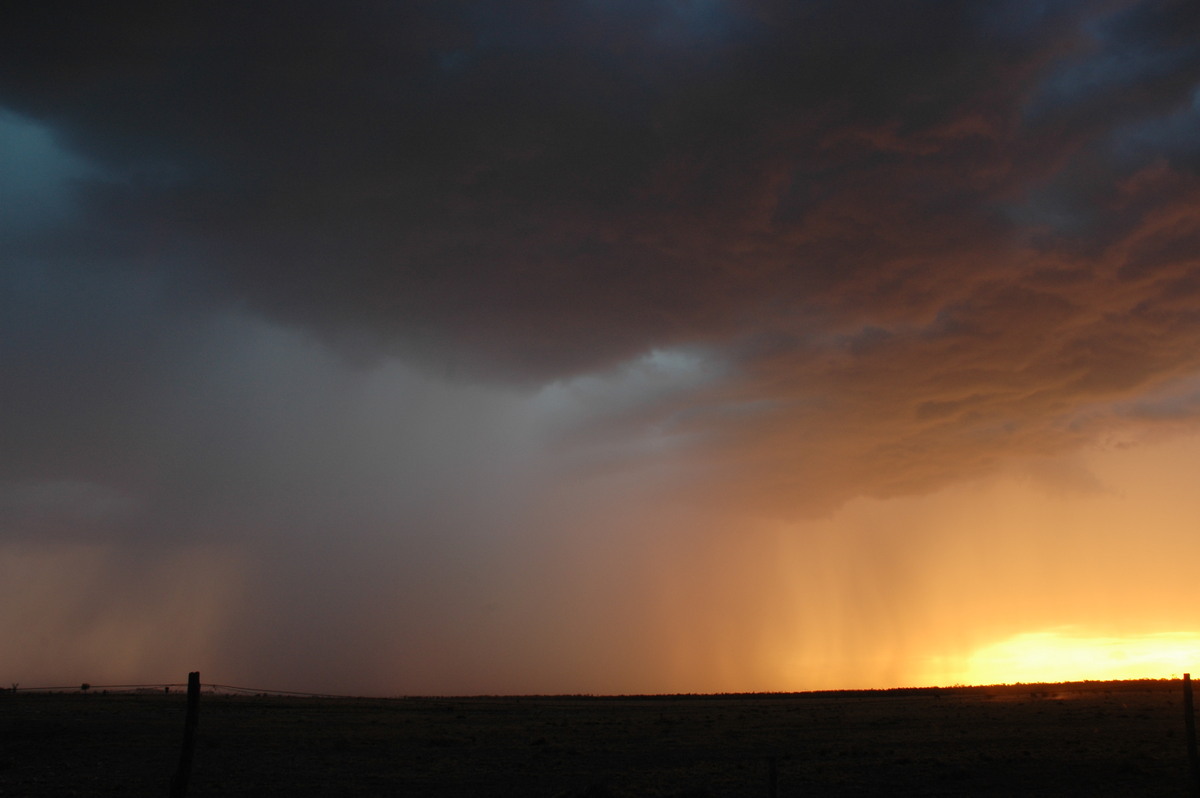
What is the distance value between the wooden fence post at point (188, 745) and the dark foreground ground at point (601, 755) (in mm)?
14051

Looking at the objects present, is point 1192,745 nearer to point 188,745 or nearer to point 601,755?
point 601,755

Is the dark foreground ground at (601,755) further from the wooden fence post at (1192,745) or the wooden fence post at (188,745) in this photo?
the wooden fence post at (188,745)

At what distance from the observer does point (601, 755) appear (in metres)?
46.0

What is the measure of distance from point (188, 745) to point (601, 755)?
96.1ft

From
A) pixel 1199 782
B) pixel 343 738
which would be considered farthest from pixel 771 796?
pixel 343 738

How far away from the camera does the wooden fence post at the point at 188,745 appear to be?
20656 mm

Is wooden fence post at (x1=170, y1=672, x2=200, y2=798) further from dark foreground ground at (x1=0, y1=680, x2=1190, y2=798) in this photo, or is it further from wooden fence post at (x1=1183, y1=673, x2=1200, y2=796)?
wooden fence post at (x1=1183, y1=673, x2=1200, y2=796)

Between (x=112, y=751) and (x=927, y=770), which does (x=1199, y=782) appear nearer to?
(x=927, y=770)

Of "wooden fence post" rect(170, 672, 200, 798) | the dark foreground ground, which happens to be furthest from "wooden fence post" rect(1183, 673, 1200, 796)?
"wooden fence post" rect(170, 672, 200, 798)

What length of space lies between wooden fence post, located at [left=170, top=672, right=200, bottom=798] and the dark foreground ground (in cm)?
1405

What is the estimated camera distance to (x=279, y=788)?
117ft

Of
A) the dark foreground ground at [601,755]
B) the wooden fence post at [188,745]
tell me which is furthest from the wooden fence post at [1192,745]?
the wooden fence post at [188,745]

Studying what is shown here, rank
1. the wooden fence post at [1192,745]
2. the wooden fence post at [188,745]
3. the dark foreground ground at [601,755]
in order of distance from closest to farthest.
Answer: the wooden fence post at [188,745] → the wooden fence post at [1192,745] → the dark foreground ground at [601,755]

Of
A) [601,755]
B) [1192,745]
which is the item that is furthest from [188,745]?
[1192,745]
